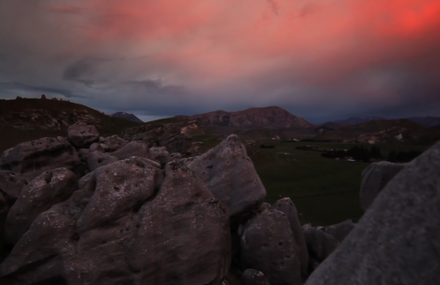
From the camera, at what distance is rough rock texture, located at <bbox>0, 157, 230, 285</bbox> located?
1526 centimetres

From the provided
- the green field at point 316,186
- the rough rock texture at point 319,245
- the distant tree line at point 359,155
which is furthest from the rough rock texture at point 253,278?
the distant tree line at point 359,155

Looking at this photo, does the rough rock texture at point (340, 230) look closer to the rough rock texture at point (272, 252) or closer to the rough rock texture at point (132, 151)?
the rough rock texture at point (272, 252)

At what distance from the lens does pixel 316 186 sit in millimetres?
62875

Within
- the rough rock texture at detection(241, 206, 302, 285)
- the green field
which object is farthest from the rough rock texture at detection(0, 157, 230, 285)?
the green field

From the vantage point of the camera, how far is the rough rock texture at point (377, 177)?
23511 mm

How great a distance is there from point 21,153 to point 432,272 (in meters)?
43.3

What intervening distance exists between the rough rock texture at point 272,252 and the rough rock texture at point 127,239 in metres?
2.66

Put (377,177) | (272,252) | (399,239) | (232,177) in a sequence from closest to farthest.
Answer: (399,239) < (272,252) < (232,177) < (377,177)

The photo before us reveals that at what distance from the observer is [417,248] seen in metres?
3.90

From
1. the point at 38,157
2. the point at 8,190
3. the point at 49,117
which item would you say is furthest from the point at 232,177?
the point at 49,117

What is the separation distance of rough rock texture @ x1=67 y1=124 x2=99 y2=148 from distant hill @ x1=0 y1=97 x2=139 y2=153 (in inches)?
2187

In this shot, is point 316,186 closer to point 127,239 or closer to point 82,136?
point 82,136

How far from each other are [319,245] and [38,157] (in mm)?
37630

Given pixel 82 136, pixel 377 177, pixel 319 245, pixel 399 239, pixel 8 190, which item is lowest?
pixel 319 245
